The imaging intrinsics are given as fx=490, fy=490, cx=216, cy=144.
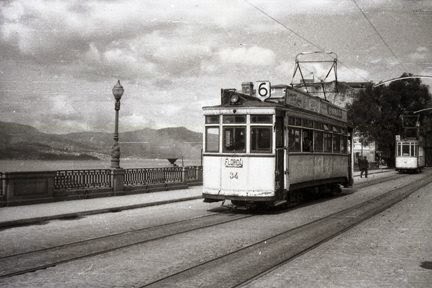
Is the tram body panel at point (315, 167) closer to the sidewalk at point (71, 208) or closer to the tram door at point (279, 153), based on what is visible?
the tram door at point (279, 153)

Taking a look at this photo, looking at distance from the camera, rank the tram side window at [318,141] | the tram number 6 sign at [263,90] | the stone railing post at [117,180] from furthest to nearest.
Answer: the stone railing post at [117,180], the tram side window at [318,141], the tram number 6 sign at [263,90]

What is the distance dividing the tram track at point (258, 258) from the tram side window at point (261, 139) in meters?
2.41

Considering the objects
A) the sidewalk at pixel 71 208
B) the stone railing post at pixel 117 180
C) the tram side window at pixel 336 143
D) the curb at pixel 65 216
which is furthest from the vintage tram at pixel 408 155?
the curb at pixel 65 216

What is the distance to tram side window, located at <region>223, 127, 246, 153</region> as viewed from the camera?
1343 cm

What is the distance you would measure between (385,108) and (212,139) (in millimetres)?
51336

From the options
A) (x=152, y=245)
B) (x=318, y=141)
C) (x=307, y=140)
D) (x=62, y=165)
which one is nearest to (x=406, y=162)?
(x=318, y=141)

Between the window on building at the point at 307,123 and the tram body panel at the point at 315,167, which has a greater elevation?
the window on building at the point at 307,123

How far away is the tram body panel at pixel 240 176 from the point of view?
13.0m

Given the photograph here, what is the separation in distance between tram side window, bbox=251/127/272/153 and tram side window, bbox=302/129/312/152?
2.24m

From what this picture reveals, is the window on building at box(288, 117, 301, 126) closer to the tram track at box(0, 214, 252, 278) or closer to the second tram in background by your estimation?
the tram track at box(0, 214, 252, 278)

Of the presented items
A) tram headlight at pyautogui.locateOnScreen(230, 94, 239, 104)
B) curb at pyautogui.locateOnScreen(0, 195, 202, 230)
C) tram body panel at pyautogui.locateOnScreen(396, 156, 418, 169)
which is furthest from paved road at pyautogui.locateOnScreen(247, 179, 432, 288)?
tram body panel at pyautogui.locateOnScreen(396, 156, 418, 169)

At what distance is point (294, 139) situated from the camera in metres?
14.3

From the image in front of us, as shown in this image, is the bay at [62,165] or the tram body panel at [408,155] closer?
the tram body panel at [408,155]

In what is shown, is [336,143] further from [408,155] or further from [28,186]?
[408,155]
